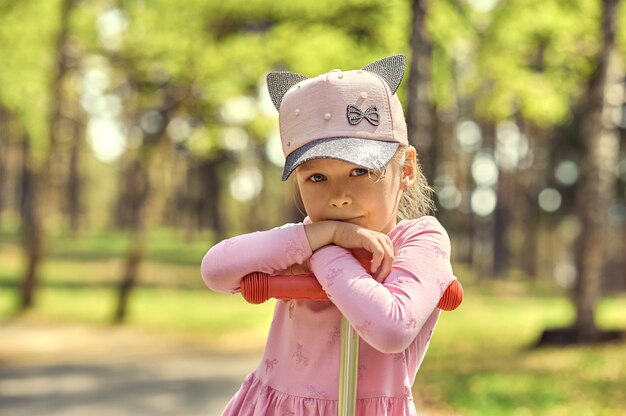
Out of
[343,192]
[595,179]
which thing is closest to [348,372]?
[343,192]

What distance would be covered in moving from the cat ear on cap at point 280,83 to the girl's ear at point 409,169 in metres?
0.33

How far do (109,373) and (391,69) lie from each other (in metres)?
11.0

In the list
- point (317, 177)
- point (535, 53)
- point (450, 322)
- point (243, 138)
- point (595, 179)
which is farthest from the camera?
point (243, 138)

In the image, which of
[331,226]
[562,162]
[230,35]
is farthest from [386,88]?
[562,162]

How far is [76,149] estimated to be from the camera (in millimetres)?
44375

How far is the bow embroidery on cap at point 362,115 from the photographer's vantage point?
2.20m

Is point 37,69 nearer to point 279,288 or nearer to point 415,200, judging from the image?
point 415,200

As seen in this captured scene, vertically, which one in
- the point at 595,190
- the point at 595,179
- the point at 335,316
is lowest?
Answer: the point at 335,316

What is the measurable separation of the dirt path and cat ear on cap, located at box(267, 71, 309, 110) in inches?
A: 279

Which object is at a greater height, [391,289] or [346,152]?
[346,152]

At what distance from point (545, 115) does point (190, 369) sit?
8670mm

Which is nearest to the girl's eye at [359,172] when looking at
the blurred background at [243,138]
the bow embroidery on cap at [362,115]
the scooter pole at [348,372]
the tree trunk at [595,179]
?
the bow embroidery on cap at [362,115]

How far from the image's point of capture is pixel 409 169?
243cm

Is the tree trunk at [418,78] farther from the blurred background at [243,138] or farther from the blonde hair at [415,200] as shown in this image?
the blonde hair at [415,200]
